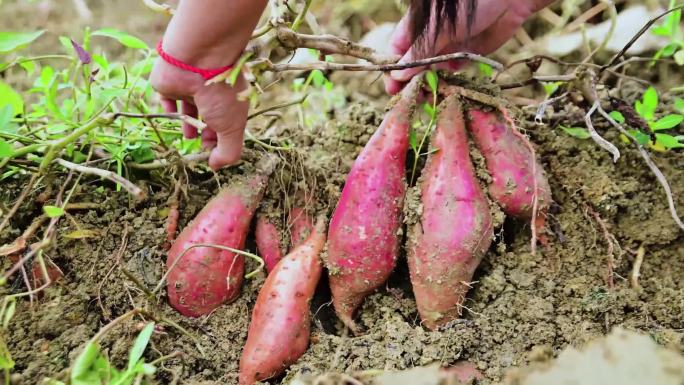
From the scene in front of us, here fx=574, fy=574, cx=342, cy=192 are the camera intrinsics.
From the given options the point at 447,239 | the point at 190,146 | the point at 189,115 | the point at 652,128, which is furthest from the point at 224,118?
the point at 652,128

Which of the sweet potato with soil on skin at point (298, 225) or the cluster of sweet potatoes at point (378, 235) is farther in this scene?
the sweet potato with soil on skin at point (298, 225)

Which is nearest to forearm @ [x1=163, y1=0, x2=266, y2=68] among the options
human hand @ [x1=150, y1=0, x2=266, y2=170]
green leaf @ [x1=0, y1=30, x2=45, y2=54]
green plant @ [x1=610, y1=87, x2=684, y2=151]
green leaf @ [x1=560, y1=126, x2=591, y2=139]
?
human hand @ [x1=150, y1=0, x2=266, y2=170]

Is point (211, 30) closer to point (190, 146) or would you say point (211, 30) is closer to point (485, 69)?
point (190, 146)

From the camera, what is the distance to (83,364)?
849 millimetres

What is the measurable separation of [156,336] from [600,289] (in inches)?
34.6

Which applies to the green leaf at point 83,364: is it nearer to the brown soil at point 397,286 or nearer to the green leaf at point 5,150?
the brown soil at point 397,286

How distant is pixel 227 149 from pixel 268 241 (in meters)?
0.25

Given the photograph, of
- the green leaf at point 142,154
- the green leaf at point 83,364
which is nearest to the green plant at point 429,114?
the green leaf at point 142,154

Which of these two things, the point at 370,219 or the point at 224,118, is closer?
the point at 224,118

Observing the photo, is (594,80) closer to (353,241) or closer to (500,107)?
(500,107)

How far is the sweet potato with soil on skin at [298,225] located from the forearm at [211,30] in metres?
0.43

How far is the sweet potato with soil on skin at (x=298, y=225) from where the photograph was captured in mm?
1308

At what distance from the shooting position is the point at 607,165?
4.31 feet

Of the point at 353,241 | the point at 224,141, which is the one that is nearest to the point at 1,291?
the point at 224,141
